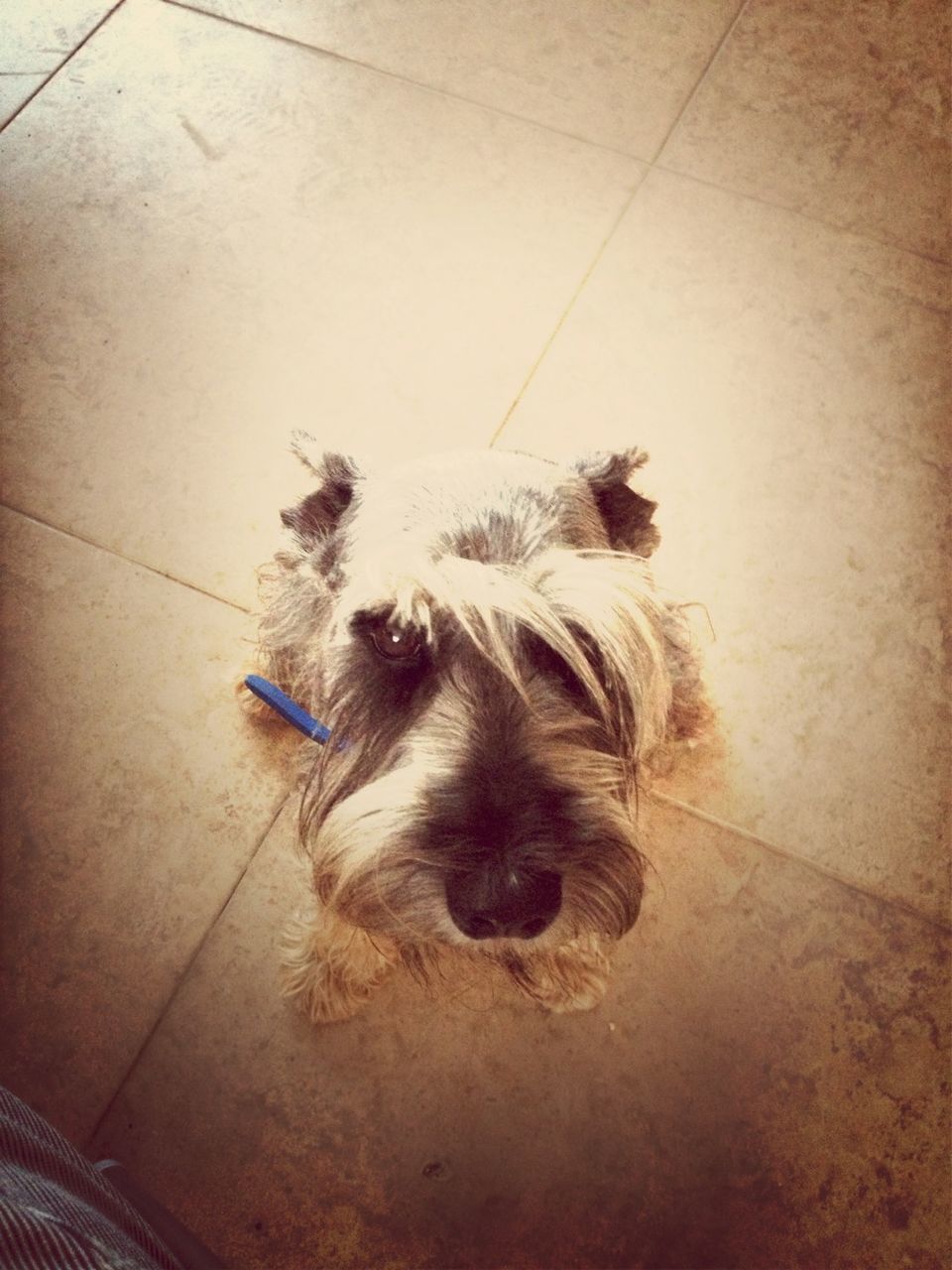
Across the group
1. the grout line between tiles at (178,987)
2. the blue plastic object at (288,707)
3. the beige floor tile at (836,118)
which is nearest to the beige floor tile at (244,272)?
the beige floor tile at (836,118)

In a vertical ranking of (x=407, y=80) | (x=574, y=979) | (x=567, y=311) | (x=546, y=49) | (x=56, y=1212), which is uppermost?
(x=546, y=49)

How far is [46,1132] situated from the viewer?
1637mm

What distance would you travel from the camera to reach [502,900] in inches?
60.8

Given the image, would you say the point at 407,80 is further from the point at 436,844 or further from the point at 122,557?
the point at 436,844

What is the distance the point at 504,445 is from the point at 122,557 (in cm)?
153

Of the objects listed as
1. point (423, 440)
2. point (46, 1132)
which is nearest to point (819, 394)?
point (423, 440)

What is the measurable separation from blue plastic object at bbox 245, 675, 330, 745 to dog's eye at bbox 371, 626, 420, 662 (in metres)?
0.42

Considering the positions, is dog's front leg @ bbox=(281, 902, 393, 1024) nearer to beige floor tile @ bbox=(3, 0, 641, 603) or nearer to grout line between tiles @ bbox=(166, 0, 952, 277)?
beige floor tile @ bbox=(3, 0, 641, 603)

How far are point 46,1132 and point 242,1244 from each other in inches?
37.6

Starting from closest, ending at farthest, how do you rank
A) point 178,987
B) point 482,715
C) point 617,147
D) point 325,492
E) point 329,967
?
1. point 482,715
2. point 325,492
3. point 329,967
4. point 178,987
5. point 617,147

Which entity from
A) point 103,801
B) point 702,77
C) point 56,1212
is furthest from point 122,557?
point 702,77

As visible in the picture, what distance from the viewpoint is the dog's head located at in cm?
161

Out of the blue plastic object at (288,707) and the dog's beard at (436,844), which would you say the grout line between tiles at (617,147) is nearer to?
the blue plastic object at (288,707)

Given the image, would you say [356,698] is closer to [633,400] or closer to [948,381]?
[633,400]
